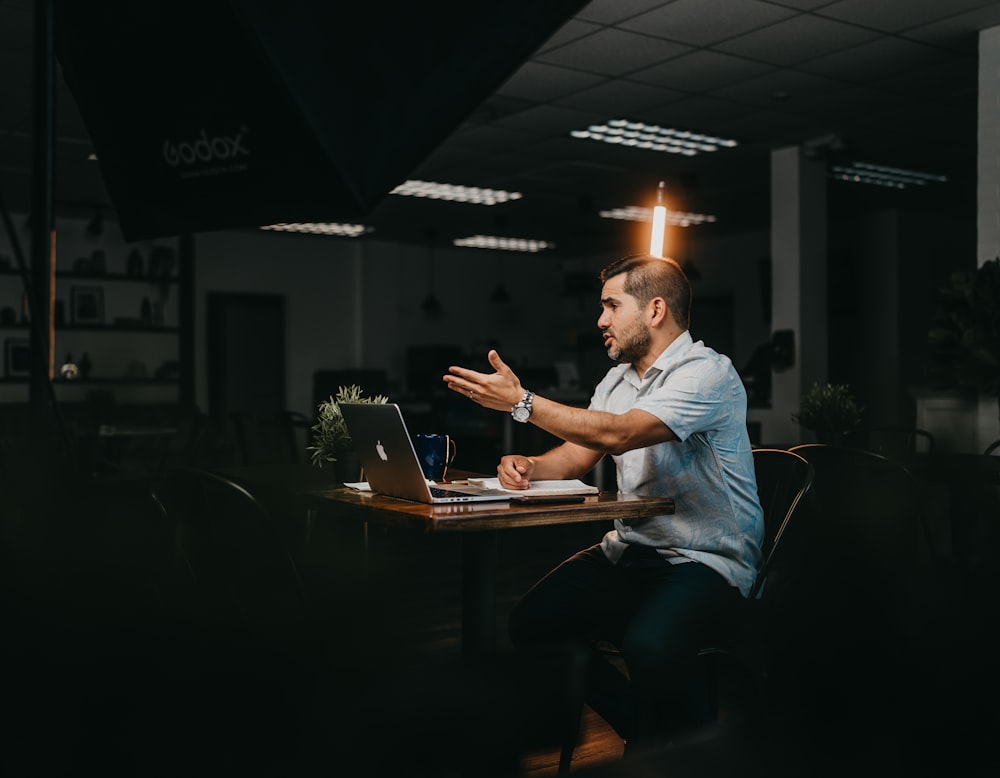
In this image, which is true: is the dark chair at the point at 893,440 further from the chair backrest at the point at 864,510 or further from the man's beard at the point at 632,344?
the man's beard at the point at 632,344

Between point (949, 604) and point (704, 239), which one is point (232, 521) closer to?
point (949, 604)

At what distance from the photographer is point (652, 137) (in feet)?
25.3

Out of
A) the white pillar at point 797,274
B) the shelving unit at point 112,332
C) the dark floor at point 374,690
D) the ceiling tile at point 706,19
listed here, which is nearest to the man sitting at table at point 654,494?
the dark floor at point 374,690

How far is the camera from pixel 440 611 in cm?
459

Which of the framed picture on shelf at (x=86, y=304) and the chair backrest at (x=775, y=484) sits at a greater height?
the framed picture on shelf at (x=86, y=304)

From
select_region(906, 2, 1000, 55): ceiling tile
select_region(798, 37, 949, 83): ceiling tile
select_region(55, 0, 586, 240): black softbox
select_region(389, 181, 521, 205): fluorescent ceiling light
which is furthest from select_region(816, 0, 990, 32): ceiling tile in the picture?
select_region(389, 181, 521, 205): fluorescent ceiling light

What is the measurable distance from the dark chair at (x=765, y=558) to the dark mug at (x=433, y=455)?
2.04ft

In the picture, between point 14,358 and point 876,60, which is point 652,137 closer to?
point 876,60

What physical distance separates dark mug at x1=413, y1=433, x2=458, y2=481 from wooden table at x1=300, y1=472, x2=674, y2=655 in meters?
0.21

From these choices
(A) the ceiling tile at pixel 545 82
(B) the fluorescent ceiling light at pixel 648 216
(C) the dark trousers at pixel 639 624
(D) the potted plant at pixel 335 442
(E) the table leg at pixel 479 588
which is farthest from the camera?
(B) the fluorescent ceiling light at pixel 648 216

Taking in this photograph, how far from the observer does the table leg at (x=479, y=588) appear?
2387 mm

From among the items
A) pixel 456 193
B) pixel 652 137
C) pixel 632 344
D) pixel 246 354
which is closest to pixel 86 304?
pixel 246 354

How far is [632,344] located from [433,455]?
58 cm

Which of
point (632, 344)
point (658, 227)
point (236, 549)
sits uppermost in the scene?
point (658, 227)
